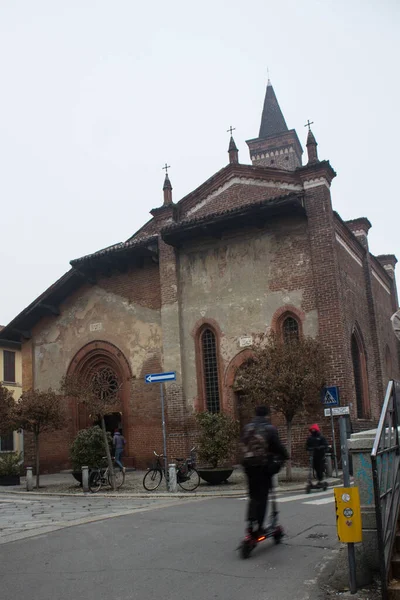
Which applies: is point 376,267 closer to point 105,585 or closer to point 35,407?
point 35,407

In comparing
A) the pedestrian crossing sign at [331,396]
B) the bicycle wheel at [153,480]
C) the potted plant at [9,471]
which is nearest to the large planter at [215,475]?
the bicycle wheel at [153,480]

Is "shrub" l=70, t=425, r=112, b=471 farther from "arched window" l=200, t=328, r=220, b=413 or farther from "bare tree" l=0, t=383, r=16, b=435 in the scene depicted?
"arched window" l=200, t=328, r=220, b=413

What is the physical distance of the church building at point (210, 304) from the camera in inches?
830

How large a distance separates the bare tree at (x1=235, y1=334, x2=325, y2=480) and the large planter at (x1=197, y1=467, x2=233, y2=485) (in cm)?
164

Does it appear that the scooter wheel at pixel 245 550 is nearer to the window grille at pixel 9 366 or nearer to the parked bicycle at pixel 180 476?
the parked bicycle at pixel 180 476

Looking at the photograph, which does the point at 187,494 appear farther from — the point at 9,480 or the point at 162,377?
the point at 9,480

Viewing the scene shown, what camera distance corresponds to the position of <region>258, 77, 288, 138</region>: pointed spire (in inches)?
2068

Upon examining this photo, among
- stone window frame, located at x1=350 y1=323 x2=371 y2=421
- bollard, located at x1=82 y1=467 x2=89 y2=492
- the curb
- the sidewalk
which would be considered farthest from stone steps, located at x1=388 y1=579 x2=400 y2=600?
stone window frame, located at x1=350 y1=323 x2=371 y2=421

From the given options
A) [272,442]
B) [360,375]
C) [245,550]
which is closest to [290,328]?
[360,375]

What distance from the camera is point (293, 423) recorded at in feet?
67.7

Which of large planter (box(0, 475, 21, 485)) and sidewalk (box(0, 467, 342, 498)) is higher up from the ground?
large planter (box(0, 475, 21, 485))

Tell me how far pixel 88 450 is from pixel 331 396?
7.41m

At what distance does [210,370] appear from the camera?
75.6 feet

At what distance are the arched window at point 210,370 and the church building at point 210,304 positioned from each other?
0.04 metres
